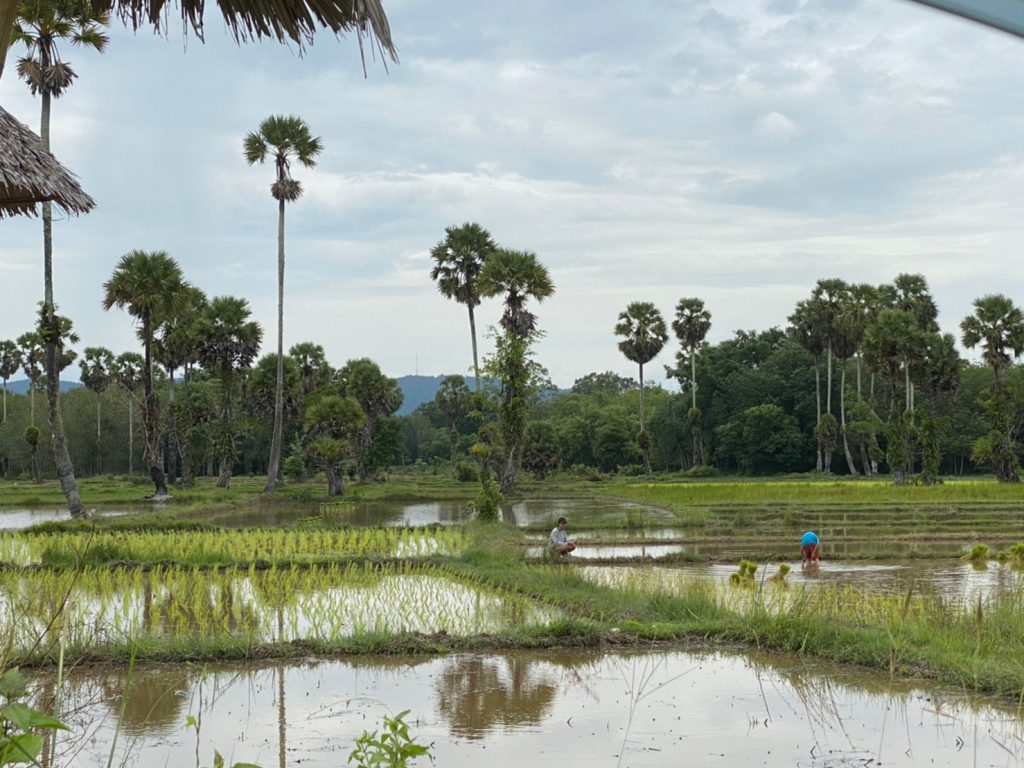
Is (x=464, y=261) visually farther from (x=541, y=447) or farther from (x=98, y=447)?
(x=98, y=447)

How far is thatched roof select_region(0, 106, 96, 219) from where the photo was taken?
5.95 metres

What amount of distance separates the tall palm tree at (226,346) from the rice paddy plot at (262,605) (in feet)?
94.0

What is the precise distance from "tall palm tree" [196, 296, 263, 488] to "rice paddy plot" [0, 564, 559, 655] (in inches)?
1127

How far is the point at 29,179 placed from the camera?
6004 millimetres

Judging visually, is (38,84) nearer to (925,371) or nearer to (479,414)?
(479,414)

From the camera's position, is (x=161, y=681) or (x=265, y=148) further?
(x=265, y=148)

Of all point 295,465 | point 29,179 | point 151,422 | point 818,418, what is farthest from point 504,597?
point 818,418

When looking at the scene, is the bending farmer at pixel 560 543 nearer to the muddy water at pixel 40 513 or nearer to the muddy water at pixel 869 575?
the muddy water at pixel 869 575

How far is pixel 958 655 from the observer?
7.90m

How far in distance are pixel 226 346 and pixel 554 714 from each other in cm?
3779

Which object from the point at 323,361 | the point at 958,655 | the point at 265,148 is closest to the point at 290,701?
the point at 958,655

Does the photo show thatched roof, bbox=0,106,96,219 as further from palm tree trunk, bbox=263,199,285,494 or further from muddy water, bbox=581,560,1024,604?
palm tree trunk, bbox=263,199,285,494

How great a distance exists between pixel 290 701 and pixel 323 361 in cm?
4557

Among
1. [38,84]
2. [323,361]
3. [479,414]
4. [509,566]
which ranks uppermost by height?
[38,84]
